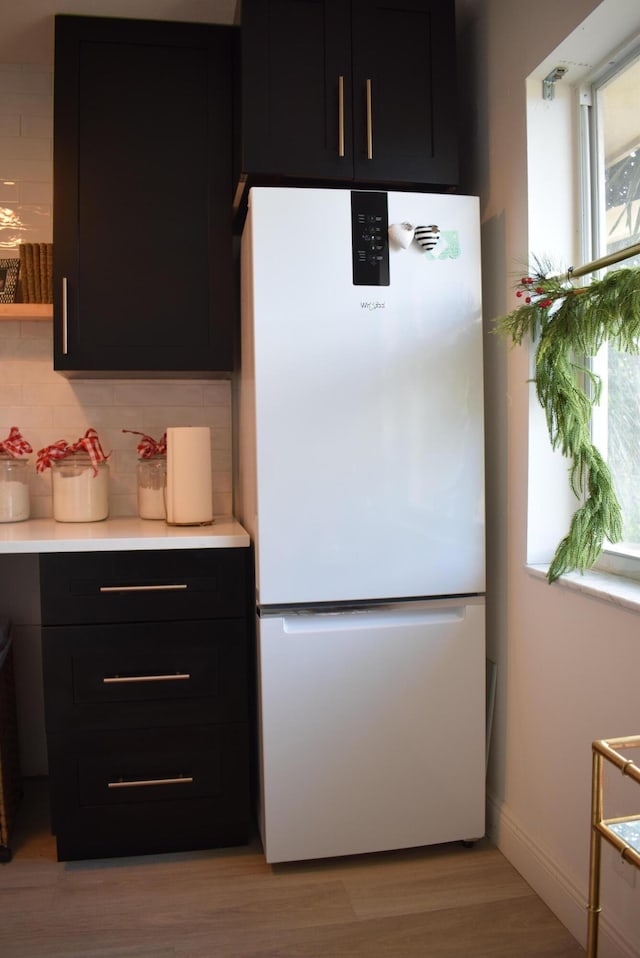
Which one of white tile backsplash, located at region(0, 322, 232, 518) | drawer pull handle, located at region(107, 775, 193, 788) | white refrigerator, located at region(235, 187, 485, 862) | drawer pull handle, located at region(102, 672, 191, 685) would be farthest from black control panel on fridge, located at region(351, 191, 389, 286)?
drawer pull handle, located at region(107, 775, 193, 788)

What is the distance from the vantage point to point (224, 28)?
245 centimetres

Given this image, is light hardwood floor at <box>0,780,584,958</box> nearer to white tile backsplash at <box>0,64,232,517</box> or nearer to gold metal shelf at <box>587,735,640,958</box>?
gold metal shelf at <box>587,735,640,958</box>

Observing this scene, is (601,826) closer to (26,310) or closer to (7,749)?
(7,749)

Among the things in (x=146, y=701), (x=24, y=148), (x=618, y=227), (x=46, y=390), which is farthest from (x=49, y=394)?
(x=618, y=227)

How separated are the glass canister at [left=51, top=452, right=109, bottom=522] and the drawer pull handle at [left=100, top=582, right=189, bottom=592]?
0.47 meters

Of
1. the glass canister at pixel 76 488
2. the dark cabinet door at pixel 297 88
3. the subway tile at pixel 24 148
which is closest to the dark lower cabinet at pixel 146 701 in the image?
the glass canister at pixel 76 488

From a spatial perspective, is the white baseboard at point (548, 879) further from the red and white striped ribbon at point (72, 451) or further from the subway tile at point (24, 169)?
the subway tile at point (24, 169)

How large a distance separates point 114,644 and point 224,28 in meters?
1.85

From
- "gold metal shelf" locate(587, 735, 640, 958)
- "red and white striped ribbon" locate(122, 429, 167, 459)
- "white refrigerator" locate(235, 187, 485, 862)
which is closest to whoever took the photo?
"gold metal shelf" locate(587, 735, 640, 958)

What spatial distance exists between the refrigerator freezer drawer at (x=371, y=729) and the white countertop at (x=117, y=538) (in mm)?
274

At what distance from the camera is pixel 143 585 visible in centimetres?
221

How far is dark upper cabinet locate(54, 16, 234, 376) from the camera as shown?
2.38 m

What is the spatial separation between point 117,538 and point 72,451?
51 cm

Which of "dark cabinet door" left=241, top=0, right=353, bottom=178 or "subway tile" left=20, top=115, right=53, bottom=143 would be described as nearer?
"dark cabinet door" left=241, top=0, right=353, bottom=178
